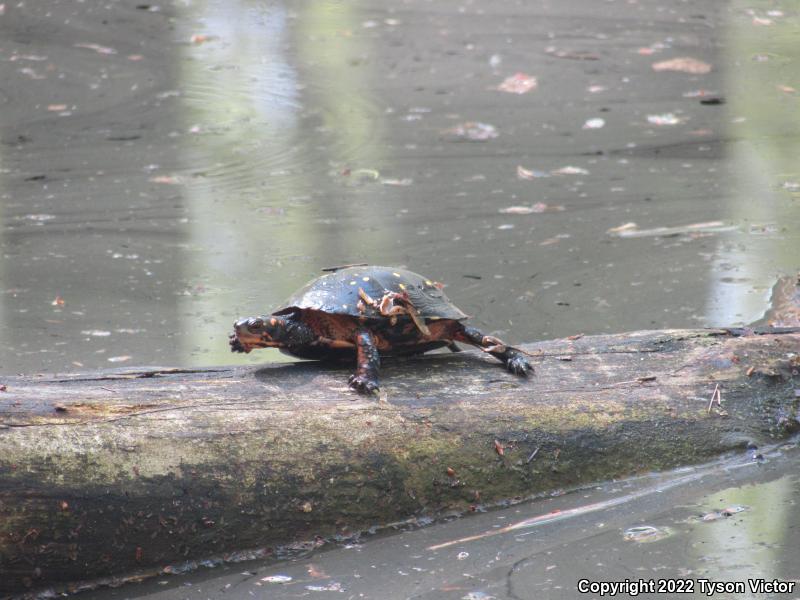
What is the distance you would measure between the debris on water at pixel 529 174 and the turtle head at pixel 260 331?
467 centimetres

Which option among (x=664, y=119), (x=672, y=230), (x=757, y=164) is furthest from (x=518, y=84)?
(x=672, y=230)

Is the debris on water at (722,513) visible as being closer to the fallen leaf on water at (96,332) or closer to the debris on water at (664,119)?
the fallen leaf on water at (96,332)

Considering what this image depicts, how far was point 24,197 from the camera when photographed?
25.7 feet

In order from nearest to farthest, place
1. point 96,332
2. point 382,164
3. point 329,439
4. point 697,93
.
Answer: point 329,439, point 96,332, point 382,164, point 697,93

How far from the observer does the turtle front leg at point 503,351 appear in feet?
12.1

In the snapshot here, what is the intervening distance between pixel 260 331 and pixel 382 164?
4.93 m

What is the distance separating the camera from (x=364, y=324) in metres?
3.64

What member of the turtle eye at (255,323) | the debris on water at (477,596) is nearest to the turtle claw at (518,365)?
the turtle eye at (255,323)

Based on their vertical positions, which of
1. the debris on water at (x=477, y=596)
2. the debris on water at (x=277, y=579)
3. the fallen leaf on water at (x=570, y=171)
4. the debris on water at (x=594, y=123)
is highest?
the debris on water at (x=477, y=596)

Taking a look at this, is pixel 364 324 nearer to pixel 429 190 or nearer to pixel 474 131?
pixel 429 190

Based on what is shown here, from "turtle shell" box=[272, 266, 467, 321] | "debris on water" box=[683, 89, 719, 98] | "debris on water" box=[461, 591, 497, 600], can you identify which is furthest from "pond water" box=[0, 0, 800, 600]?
"turtle shell" box=[272, 266, 467, 321]

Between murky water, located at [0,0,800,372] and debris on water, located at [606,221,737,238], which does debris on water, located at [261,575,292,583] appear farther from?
debris on water, located at [606,221,737,238]

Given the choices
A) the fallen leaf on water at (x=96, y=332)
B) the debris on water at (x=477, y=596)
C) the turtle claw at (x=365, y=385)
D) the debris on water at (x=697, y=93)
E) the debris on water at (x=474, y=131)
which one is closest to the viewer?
the debris on water at (x=477, y=596)

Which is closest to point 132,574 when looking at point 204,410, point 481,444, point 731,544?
point 204,410
